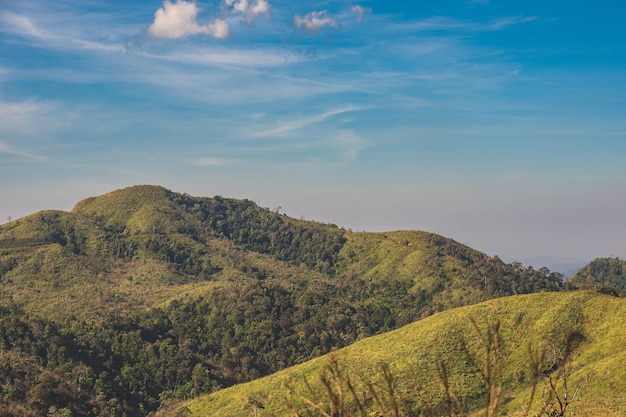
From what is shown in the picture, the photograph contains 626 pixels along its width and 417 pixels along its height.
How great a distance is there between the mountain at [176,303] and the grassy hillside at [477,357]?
25.3 m

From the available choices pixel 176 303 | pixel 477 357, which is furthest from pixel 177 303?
pixel 477 357

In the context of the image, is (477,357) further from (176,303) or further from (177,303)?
(177,303)

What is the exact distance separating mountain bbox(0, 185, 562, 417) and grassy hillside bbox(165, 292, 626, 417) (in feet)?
83.1

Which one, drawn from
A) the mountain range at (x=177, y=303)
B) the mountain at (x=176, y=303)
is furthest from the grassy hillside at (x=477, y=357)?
the mountain at (x=176, y=303)

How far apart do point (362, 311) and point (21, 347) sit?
73466mm

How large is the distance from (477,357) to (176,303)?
294ft

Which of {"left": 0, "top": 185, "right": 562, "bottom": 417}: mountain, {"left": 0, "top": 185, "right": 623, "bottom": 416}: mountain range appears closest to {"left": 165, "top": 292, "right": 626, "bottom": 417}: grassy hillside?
{"left": 0, "top": 185, "right": 623, "bottom": 416}: mountain range

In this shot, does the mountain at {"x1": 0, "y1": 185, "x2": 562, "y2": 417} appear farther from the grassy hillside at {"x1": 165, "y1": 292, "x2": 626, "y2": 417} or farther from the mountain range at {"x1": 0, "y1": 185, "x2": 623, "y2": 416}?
the grassy hillside at {"x1": 165, "y1": 292, "x2": 626, "y2": 417}

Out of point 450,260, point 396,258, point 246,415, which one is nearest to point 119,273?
point 396,258

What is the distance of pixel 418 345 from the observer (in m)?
64.9

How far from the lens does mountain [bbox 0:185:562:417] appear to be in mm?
95812

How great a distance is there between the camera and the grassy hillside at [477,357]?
48.3m

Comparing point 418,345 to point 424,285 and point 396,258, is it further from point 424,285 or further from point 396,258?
A: point 396,258

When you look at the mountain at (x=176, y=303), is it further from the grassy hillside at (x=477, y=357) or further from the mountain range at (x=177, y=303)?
the grassy hillside at (x=477, y=357)
